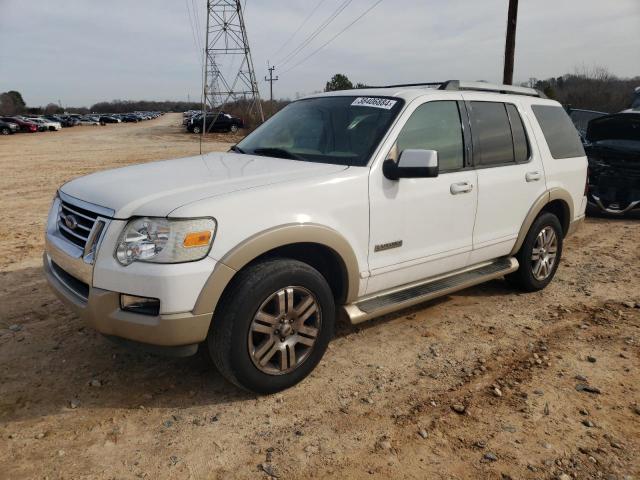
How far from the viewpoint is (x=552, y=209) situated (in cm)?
509

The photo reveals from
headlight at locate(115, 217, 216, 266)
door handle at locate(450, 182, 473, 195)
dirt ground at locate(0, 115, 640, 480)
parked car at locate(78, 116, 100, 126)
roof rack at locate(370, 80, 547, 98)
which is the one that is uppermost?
parked car at locate(78, 116, 100, 126)

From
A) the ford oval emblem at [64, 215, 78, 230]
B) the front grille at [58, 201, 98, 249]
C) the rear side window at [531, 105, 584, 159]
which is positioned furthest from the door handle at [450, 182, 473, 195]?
the ford oval emblem at [64, 215, 78, 230]

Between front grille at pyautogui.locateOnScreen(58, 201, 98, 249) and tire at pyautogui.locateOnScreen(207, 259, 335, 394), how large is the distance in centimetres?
88

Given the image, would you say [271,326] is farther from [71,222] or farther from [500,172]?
[500,172]

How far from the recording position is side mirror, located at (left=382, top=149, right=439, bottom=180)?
3.20 metres

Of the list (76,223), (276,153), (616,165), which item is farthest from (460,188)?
(616,165)

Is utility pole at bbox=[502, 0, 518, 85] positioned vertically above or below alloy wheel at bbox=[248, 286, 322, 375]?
above

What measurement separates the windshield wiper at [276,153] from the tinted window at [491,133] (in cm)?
148

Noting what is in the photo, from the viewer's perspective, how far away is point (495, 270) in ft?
14.5

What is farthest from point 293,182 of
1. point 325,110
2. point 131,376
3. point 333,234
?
point 131,376

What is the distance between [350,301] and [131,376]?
154 centimetres

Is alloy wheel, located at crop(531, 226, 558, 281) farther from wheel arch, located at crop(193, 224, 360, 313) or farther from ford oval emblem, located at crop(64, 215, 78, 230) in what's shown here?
ford oval emblem, located at crop(64, 215, 78, 230)

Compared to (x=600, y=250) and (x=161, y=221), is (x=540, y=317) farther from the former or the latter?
(x=161, y=221)

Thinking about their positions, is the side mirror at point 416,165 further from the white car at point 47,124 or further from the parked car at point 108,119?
the parked car at point 108,119
